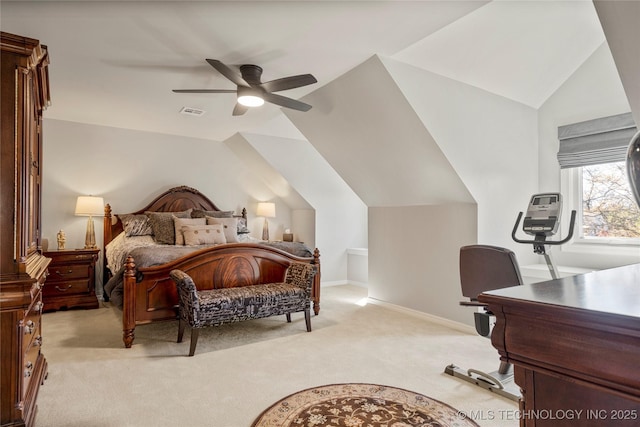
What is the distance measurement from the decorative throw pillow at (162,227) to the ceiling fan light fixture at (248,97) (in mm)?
2221

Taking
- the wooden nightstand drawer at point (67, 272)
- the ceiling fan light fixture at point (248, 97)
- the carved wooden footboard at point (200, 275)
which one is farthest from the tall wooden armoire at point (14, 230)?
the wooden nightstand drawer at point (67, 272)

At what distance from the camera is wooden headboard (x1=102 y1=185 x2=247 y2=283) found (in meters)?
4.73

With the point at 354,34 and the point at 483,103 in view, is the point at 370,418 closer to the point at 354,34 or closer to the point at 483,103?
the point at 354,34

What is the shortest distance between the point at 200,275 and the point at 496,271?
2454 millimetres

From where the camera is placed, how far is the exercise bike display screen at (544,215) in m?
2.37

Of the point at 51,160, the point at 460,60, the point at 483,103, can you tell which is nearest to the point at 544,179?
the point at 483,103

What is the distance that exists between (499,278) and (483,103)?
79.1 inches

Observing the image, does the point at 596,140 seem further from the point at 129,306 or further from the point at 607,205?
the point at 129,306

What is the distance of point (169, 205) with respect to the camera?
5.16m

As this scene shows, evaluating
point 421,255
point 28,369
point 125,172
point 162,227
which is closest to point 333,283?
point 421,255

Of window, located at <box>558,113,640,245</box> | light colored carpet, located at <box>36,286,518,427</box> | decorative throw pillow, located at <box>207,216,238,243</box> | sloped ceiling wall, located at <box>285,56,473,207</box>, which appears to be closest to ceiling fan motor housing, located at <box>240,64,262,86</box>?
sloped ceiling wall, located at <box>285,56,473,207</box>

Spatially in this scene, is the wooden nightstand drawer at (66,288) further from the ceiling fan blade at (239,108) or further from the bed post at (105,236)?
the ceiling fan blade at (239,108)

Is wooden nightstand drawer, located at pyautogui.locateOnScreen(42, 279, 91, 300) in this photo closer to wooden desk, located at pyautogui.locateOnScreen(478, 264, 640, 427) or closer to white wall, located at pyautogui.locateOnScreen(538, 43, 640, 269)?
wooden desk, located at pyautogui.locateOnScreen(478, 264, 640, 427)

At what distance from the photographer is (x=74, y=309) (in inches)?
164
